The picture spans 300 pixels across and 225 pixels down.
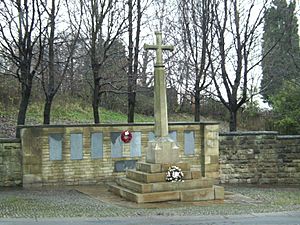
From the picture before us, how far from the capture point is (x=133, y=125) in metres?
18.0

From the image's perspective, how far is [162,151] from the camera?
14062 millimetres

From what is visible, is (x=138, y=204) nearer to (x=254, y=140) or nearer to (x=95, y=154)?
(x=95, y=154)

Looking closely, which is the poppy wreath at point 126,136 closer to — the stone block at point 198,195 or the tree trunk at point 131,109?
the tree trunk at point 131,109

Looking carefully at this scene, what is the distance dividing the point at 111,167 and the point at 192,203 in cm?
533

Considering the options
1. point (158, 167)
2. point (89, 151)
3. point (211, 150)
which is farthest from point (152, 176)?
point (211, 150)

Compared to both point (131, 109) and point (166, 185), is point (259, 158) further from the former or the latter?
point (166, 185)

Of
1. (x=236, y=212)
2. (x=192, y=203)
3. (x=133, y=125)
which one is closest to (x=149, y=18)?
(x=133, y=125)

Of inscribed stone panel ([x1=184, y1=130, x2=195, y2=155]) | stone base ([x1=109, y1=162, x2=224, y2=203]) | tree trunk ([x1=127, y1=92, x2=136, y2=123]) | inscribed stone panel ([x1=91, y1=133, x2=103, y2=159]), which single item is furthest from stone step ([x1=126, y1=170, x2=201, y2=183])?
tree trunk ([x1=127, y1=92, x2=136, y2=123])

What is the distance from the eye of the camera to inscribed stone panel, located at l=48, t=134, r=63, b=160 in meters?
16.8

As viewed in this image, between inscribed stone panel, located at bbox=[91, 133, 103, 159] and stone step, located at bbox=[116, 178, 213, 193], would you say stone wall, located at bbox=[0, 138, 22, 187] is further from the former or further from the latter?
stone step, located at bbox=[116, 178, 213, 193]

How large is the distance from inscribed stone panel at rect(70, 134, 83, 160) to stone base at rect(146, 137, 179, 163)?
3.74 metres

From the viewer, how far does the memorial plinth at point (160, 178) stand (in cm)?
1317

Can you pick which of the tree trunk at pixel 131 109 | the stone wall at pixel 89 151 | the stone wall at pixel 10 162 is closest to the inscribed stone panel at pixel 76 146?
the stone wall at pixel 89 151

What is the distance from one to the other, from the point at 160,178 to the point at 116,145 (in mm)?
4465
